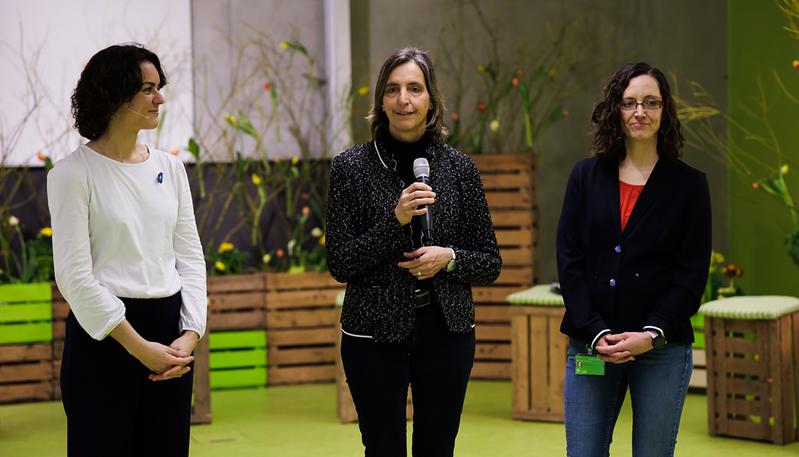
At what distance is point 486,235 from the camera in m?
3.00

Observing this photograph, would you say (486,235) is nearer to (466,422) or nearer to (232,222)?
(466,422)

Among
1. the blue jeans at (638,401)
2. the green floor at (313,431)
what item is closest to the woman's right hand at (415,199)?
the blue jeans at (638,401)

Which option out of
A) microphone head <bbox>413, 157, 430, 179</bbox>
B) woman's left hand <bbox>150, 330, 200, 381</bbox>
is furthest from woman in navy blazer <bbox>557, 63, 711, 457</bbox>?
woman's left hand <bbox>150, 330, 200, 381</bbox>

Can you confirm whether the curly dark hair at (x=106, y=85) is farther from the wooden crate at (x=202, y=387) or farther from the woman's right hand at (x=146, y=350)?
the wooden crate at (x=202, y=387)

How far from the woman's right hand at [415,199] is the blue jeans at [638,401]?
67 cm

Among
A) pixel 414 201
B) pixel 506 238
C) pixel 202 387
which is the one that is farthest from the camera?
pixel 506 238

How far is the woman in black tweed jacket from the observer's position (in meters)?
2.84

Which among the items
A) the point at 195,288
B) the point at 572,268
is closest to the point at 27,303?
the point at 195,288

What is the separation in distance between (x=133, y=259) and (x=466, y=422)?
3.25m

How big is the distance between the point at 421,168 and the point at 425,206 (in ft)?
0.34

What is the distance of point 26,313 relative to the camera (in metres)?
6.45

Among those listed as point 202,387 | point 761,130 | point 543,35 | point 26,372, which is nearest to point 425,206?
point 202,387

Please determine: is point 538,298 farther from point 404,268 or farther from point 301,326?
point 404,268

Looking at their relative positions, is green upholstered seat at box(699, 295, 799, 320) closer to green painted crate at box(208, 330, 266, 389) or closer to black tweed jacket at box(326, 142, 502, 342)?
black tweed jacket at box(326, 142, 502, 342)
